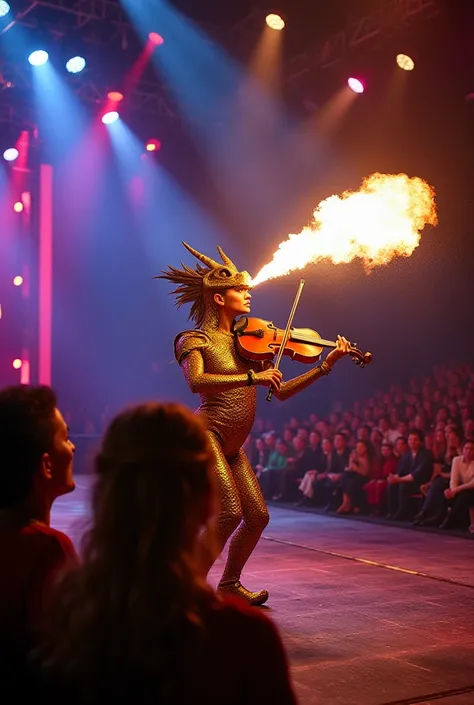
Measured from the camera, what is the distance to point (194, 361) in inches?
184

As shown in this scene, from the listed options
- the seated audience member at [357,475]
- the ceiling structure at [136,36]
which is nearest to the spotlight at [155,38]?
the ceiling structure at [136,36]

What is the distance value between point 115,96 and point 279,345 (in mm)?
9117

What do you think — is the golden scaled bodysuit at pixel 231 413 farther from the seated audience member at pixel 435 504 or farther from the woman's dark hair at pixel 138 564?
the seated audience member at pixel 435 504

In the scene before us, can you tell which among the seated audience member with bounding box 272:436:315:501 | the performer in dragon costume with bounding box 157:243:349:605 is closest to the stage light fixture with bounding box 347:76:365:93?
the seated audience member with bounding box 272:436:315:501

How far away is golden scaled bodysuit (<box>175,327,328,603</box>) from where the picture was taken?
4684 mm

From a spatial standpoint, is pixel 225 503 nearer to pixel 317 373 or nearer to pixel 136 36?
pixel 317 373

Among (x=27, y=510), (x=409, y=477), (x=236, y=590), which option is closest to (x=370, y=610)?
(x=236, y=590)

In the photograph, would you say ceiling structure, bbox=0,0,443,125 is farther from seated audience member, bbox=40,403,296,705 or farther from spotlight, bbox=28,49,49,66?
seated audience member, bbox=40,403,296,705

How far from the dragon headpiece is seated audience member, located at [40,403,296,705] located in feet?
11.9

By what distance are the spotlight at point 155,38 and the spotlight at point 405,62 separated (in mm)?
3451

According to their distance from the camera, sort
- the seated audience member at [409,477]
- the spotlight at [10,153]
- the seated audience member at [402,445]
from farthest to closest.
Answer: the spotlight at [10,153], the seated audience member at [402,445], the seated audience member at [409,477]

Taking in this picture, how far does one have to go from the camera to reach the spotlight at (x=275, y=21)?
34.5 ft

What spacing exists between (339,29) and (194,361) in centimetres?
752

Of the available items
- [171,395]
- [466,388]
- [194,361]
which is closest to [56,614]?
[194,361]
